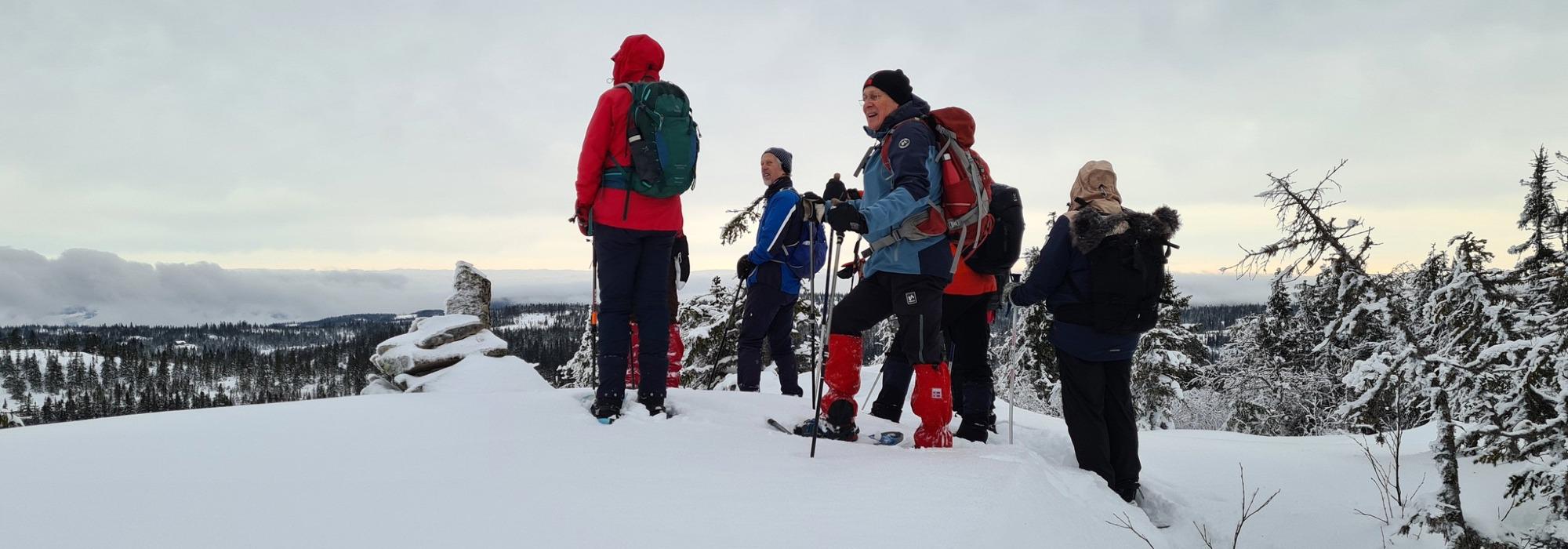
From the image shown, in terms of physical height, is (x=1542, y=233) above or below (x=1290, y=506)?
above

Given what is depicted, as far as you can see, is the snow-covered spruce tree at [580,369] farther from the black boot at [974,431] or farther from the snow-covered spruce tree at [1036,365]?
the black boot at [974,431]

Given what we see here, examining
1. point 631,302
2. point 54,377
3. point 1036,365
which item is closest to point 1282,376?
point 1036,365

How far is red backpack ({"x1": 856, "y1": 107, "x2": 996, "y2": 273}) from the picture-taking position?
3.82 meters

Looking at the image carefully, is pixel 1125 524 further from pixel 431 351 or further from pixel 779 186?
pixel 431 351

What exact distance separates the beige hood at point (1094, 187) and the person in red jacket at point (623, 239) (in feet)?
8.25

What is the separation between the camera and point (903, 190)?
366cm

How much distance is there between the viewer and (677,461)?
3172 mm

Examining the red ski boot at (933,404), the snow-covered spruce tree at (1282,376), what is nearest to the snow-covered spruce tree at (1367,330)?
the red ski boot at (933,404)

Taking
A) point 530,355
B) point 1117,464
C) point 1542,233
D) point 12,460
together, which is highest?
point 1542,233

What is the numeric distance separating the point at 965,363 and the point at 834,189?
1.56 meters

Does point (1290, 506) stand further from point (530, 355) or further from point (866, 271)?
point (530, 355)

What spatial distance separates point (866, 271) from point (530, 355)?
130 meters

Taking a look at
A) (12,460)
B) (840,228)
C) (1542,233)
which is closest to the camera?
(12,460)

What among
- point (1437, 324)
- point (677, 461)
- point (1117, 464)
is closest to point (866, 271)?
point (677, 461)
